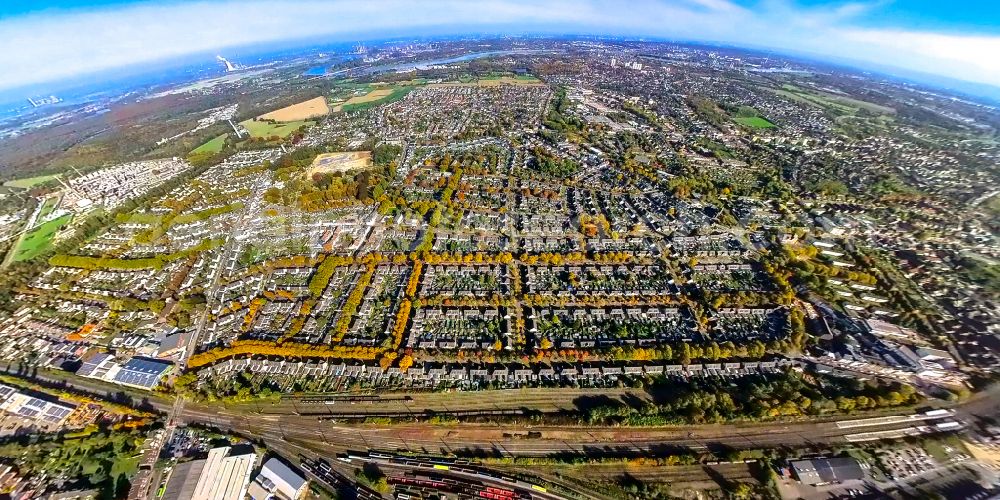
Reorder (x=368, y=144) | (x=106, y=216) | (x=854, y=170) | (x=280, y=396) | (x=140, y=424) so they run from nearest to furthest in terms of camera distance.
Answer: (x=140, y=424) → (x=280, y=396) → (x=106, y=216) → (x=854, y=170) → (x=368, y=144)

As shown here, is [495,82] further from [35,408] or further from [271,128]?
[35,408]

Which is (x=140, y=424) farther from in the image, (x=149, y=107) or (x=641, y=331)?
(x=149, y=107)

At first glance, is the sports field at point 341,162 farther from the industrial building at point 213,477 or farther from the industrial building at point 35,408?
the industrial building at point 213,477

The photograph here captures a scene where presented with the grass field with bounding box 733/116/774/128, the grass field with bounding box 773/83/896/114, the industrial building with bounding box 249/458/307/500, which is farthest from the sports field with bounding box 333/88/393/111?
the grass field with bounding box 773/83/896/114

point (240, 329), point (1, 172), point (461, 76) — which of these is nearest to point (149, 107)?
point (1, 172)

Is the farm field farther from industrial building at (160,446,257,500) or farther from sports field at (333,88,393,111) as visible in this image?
industrial building at (160,446,257,500)

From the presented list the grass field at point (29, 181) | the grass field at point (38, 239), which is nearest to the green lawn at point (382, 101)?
the grass field at point (29, 181)
